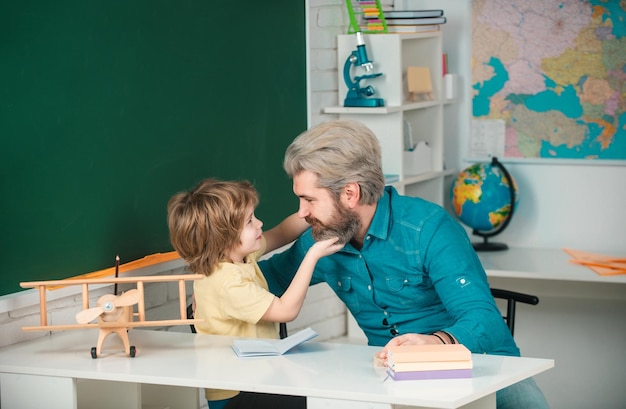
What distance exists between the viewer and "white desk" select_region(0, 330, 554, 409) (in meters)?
1.96

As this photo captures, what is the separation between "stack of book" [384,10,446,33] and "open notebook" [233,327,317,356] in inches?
81.7

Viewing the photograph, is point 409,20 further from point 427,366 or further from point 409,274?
point 427,366

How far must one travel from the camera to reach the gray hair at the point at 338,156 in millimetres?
2574

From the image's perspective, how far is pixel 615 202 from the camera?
4.21m

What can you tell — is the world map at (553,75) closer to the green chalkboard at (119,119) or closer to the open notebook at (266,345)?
the green chalkboard at (119,119)

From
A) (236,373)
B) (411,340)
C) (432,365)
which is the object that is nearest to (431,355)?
(432,365)

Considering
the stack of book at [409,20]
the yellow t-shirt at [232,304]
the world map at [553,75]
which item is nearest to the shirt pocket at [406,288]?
the yellow t-shirt at [232,304]

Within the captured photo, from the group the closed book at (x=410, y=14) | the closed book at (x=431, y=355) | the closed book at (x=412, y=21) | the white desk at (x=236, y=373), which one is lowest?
the white desk at (x=236, y=373)

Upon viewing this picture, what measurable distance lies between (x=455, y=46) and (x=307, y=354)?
2565mm

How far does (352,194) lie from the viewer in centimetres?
262

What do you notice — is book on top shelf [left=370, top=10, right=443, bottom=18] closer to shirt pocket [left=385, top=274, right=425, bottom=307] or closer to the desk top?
the desk top

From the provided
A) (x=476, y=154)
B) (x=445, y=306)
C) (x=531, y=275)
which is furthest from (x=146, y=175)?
(x=476, y=154)

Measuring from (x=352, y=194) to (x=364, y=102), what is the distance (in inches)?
54.2

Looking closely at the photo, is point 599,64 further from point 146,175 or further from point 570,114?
point 146,175
